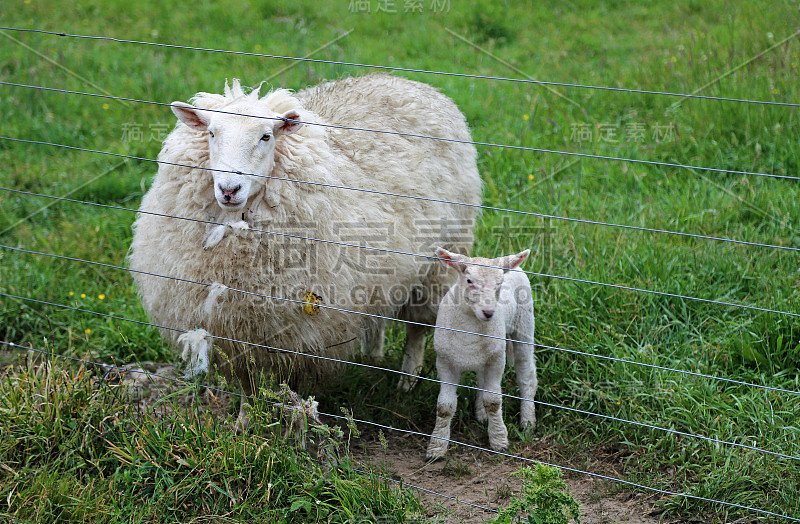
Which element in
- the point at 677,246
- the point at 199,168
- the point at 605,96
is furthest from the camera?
the point at 605,96

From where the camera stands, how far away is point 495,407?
11.1 ft

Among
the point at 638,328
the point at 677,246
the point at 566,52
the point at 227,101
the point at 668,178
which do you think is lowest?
the point at 638,328

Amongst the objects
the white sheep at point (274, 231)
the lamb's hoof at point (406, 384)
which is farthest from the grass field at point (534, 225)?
the white sheep at point (274, 231)

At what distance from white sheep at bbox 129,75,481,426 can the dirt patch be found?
22.3 inches

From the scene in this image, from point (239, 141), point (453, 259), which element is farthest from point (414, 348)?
point (239, 141)

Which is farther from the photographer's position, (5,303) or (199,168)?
(5,303)

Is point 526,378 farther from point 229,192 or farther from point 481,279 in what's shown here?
point 229,192

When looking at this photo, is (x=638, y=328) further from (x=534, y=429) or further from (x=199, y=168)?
(x=199, y=168)

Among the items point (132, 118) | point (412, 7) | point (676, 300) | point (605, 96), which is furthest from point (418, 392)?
point (412, 7)

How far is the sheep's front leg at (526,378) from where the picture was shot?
11.7 feet

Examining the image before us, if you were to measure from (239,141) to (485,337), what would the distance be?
1.42 m

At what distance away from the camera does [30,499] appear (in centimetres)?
281

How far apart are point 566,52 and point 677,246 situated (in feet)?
12.0

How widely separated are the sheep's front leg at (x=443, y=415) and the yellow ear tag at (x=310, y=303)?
0.72 m
